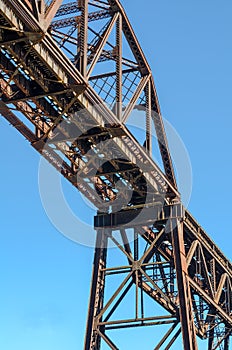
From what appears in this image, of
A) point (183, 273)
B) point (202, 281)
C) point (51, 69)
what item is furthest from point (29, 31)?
point (202, 281)

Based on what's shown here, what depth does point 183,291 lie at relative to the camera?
97.5 ft

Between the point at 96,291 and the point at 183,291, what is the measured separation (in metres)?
3.45

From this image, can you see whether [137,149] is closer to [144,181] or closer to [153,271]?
[144,181]

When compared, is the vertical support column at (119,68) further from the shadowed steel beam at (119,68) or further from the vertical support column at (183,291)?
the vertical support column at (183,291)

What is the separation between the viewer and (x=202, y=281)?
39.7 metres

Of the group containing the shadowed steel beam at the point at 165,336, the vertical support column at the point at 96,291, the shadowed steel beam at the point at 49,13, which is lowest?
the shadowed steel beam at the point at 165,336

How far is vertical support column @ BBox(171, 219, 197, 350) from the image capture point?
28.8 m

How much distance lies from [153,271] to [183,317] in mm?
4331

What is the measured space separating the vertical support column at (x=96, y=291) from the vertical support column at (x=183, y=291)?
2871mm

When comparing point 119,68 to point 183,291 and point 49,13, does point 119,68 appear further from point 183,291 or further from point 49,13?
point 183,291

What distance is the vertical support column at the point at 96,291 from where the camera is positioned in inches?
1182

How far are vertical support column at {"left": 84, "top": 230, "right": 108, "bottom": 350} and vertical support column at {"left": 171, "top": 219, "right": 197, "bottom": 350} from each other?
9.42 feet

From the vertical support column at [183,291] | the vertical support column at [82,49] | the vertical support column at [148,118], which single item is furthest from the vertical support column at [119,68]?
the vertical support column at [183,291]

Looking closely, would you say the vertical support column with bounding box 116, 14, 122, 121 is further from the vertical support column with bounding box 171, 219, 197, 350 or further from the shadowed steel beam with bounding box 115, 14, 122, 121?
the vertical support column with bounding box 171, 219, 197, 350
